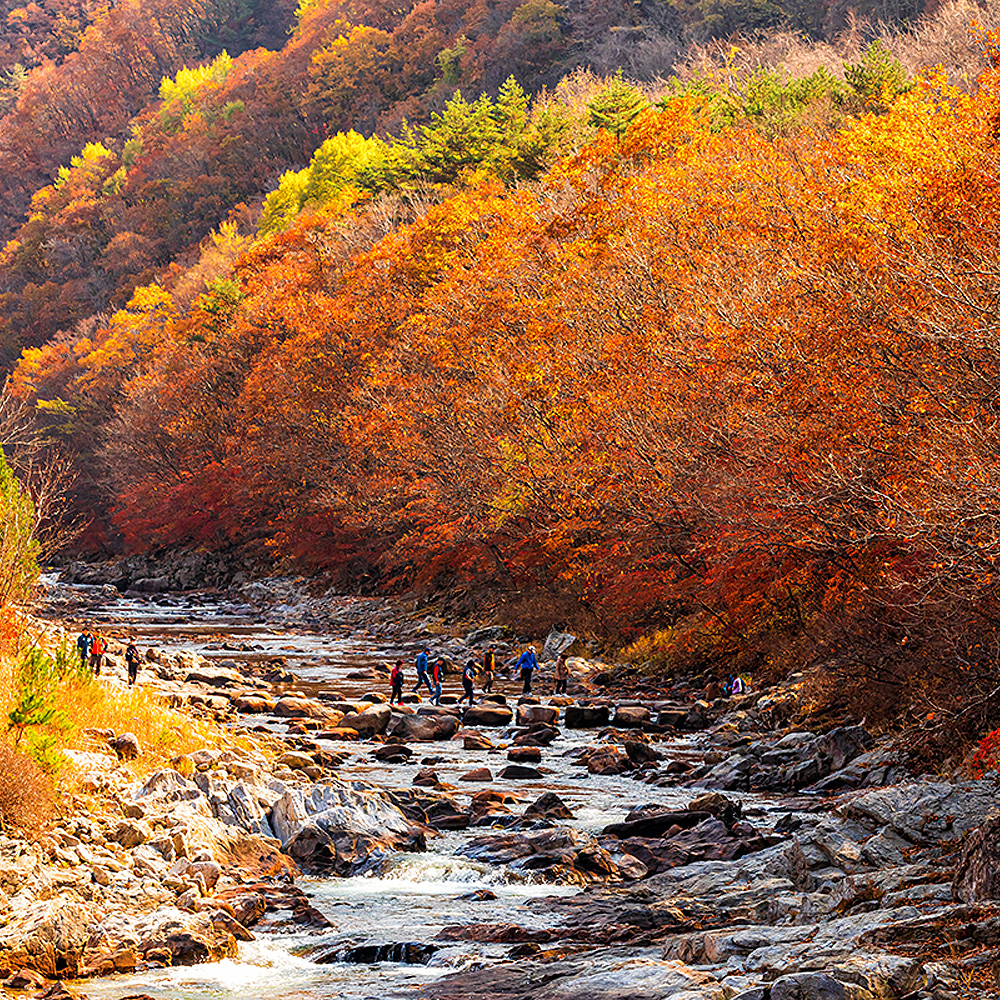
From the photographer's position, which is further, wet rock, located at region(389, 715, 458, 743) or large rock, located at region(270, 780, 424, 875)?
wet rock, located at region(389, 715, 458, 743)

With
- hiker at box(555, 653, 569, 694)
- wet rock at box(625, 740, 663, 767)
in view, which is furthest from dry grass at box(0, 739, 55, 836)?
hiker at box(555, 653, 569, 694)

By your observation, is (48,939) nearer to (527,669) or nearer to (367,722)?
(367,722)

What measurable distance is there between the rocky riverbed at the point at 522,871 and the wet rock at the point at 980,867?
2 cm

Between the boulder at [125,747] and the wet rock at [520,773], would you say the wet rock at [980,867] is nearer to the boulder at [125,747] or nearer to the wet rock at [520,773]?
the wet rock at [520,773]

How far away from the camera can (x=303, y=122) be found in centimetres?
12888

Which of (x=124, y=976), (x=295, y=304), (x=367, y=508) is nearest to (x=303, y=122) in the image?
(x=295, y=304)

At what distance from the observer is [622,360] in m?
32.9

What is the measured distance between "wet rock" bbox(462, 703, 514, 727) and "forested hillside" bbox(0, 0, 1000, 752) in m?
5.86

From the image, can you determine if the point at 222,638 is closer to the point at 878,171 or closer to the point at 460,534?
the point at 460,534

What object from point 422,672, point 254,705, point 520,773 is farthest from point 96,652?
point 520,773

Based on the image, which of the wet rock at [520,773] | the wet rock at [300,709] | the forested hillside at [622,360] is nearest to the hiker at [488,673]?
the forested hillside at [622,360]

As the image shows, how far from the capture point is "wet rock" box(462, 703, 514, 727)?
26.7m

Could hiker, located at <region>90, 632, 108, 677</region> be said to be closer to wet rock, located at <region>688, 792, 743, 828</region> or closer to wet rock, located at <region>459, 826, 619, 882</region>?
wet rock, located at <region>459, 826, 619, 882</region>

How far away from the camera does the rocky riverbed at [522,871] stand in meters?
11.1
